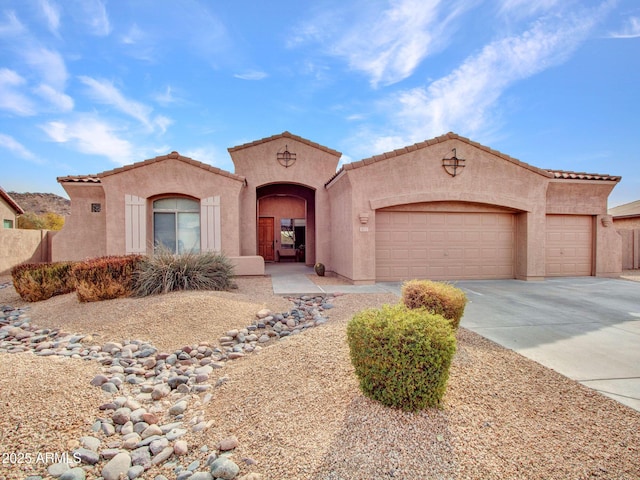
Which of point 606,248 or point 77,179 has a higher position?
point 77,179

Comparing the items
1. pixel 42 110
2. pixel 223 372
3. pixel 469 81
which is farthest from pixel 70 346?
pixel 469 81

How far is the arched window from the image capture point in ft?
40.2

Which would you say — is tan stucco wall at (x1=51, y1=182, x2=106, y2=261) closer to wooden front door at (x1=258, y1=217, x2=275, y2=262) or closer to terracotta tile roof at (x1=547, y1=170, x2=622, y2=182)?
wooden front door at (x1=258, y1=217, x2=275, y2=262)

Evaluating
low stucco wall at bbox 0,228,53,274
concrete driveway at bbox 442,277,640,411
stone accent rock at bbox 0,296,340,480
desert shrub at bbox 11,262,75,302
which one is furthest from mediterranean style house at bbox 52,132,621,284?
stone accent rock at bbox 0,296,340,480

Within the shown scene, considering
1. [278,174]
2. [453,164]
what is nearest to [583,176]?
[453,164]

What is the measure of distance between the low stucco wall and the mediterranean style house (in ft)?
10.9

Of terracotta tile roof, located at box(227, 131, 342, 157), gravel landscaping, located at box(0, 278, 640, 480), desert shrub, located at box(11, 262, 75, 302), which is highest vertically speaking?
terracotta tile roof, located at box(227, 131, 342, 157)

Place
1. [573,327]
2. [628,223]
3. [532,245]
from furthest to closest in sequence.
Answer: [628,223]
[532,245]
[573,327]

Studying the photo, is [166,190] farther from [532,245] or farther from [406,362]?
[532,245]

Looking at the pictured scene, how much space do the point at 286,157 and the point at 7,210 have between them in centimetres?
1773

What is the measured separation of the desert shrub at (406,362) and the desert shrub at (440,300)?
6.03 ft

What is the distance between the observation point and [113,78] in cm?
990

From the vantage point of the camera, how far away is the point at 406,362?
9.35 feet

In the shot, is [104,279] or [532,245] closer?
[104,279]
